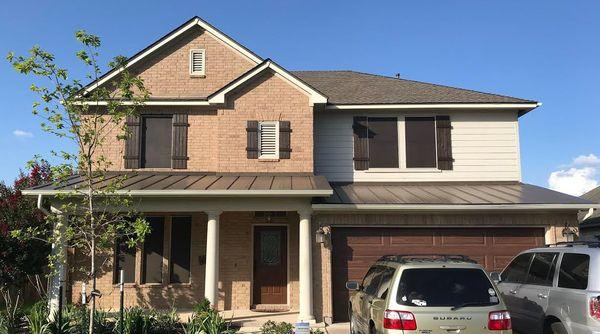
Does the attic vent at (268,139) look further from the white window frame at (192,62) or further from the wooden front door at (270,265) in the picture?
the white window frame at (192,62)

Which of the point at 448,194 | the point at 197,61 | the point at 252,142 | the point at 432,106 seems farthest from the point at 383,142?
the point at 197,61

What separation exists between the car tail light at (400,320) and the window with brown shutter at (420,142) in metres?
8.44

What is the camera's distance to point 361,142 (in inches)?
554

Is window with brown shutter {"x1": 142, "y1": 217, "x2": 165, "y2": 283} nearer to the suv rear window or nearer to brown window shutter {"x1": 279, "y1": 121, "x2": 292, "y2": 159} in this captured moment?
brown window shutter {"x1": 279, "y1": 121, "x2": 292, "y2": 159}

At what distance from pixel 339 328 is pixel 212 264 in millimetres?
3224

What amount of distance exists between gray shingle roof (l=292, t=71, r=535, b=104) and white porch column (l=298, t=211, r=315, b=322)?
4.03m

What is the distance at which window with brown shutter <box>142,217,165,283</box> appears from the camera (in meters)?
13.2

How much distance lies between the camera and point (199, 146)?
13.9m

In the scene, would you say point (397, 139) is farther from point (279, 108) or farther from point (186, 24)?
point (186, 24)

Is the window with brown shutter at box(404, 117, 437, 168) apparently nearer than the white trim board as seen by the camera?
No

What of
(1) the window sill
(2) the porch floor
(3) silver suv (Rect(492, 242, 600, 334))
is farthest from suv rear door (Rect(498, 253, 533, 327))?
(1) the window sill

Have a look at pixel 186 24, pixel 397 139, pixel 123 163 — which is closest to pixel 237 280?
pixel 123 163

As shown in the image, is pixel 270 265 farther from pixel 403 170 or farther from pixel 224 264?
pixel 403 170

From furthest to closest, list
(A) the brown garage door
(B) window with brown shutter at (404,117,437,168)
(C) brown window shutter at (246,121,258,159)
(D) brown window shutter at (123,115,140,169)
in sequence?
(B) window with brown shutter at (404,117,437,168) < (D) brown window shutter at (123,115,140,169) < (C) brown window shutter at (246,121,258,159) < (A) the brown garage door
